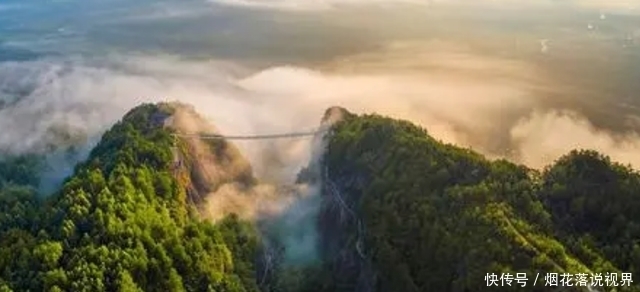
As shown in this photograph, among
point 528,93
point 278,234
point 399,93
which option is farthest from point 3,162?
point 528,93

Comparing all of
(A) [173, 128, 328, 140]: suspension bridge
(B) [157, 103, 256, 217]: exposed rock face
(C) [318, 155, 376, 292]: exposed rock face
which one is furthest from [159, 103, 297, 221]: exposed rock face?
(C) [318, 155, 376, 292]: exposed rock face

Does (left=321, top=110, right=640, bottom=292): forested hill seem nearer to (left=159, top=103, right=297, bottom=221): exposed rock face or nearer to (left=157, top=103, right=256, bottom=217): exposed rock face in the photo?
(left=159, top=103, right=297, bottom=221): exposed rock face

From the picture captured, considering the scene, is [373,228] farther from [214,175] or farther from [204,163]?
[204,163]

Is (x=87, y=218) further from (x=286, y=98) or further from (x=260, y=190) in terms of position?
(x=286, y=98)

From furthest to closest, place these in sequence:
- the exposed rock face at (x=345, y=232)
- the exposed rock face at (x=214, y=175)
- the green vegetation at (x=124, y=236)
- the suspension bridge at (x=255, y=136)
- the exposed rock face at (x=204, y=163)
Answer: the suspension bridge at (x=255, y=136), the exposed rock face at (x=204, y=163), the exposed rock face at (x=214, y=175), the exposed rock face at (x=345, y=232), the green vegetation at (x=124, y=236)

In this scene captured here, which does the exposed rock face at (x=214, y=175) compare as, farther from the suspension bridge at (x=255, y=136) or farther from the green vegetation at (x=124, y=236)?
the green vegetation at (x=124, y=236)

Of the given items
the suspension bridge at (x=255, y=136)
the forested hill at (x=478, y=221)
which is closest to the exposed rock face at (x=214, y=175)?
the suspension bridge at (x=255, y=136)
